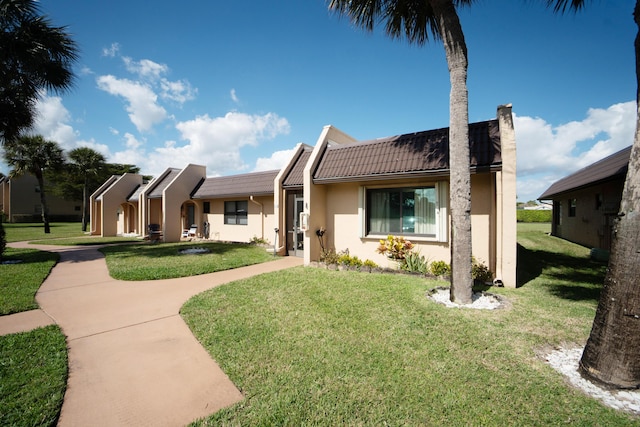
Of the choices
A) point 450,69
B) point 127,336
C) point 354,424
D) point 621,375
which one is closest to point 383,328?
point 354,424

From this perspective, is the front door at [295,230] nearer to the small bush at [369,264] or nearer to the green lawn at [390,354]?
the small bush at [369,264]

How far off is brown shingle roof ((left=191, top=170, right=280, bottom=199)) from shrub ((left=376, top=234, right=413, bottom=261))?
704 centimetres

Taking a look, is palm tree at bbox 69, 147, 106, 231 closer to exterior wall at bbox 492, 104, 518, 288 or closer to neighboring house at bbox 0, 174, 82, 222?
neighboring house at bbox 0, 174, 82, 222

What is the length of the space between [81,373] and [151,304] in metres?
2.59

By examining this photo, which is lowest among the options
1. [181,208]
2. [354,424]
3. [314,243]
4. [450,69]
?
[354,424]

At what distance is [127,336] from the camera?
4.43 meters

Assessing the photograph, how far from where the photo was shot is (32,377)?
10.6 feet

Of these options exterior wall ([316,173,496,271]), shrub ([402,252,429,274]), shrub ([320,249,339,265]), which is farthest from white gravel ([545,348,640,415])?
shrub ([320,249,339,265])

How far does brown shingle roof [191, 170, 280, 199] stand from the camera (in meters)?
14.6

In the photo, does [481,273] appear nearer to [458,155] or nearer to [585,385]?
[458,155]

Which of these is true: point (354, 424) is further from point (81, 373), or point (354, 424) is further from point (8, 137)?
point (8, 137)

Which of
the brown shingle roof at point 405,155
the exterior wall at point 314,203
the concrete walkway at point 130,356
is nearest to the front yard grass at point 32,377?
the concrete walkway at point 130,356

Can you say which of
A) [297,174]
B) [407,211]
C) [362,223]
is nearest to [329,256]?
[362,223]

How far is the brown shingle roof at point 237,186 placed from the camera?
47.8ft
